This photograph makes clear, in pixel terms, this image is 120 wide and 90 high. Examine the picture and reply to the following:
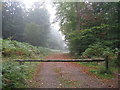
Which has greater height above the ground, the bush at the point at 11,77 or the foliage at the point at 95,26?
the foliage at the point at 95,26

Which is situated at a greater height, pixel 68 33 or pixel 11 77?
pixel 68 33

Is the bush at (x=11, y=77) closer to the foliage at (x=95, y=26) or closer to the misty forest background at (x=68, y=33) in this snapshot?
the misty forest background at (x=68, y=33)

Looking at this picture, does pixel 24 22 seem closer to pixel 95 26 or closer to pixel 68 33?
pixel 68 33

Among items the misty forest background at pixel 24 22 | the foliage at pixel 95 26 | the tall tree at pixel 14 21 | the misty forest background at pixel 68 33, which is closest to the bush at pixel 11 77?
the misty forest background at pixel 68 33

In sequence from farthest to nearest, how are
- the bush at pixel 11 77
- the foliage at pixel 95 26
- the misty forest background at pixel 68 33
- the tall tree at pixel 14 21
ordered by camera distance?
the tall tree at pixel 14 21 → the foliage at pixel 95 26 → the misty forest background at pixel 68 33 → the bush at pixel 11 77

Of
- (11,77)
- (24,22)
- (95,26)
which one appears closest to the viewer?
(11,77)

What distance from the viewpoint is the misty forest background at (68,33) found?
5.26m

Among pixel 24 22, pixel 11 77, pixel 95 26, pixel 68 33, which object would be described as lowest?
pixel 11 77

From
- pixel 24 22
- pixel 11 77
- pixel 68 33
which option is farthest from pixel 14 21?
pixel 11 77

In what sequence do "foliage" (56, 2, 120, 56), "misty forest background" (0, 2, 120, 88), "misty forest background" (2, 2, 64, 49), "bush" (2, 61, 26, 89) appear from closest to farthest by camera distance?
"bush" (2, 61, 26, 89) → "misty forest background" (0, 2, 120, 88) → "foliage" (56, 2, 120, 56) → "misty forest background" (2, 2, 64, 49)

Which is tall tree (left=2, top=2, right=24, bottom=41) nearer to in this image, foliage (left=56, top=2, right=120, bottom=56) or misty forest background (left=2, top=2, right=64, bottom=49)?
misty forest background (left=2, top=2, right=64, bottom=49)

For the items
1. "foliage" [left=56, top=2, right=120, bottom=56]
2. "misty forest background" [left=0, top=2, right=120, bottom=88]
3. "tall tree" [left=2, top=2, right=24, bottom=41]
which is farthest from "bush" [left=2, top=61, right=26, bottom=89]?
A: "tall tree" [left=2, top=2, right=24, bottom=41]

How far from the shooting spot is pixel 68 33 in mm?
10352

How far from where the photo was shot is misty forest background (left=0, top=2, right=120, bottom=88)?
5.26m
